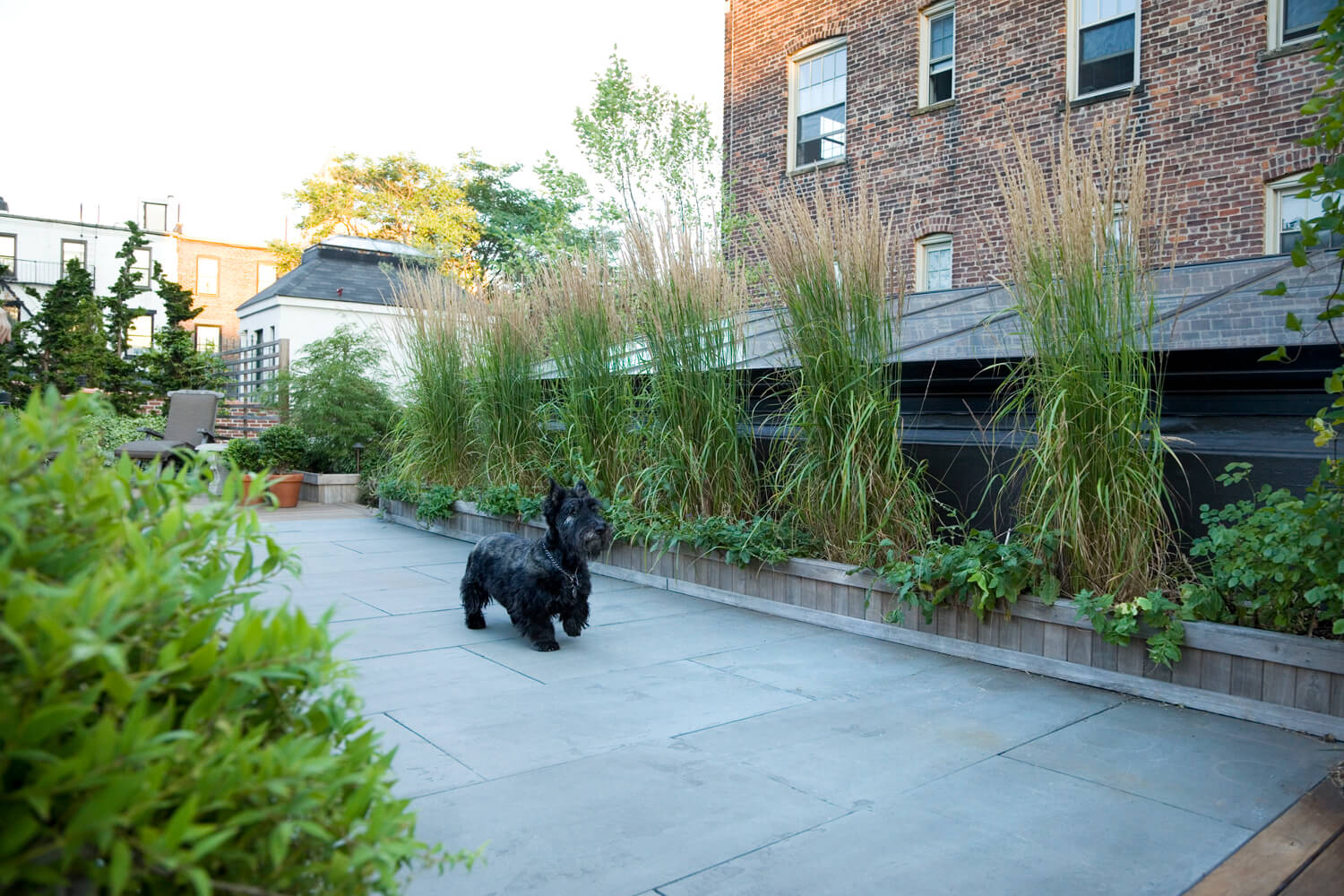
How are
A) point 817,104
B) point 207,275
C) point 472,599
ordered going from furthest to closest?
point 207,275 → point 817,104 → point 472,599

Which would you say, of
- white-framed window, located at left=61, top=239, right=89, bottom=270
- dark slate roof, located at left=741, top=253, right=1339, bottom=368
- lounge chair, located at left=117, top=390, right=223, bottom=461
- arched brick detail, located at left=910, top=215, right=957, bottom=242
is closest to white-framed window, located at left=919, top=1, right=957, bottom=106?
arched brick detail, located at left=910, top=215, right=957, bottom=242

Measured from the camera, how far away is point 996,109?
10.1m

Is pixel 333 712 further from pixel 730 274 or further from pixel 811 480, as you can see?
pixel 730 274

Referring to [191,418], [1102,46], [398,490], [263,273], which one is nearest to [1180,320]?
[398,490]

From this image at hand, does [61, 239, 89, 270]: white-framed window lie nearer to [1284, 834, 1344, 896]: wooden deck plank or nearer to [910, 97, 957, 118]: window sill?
[910, 97, 957, 118]: window sill

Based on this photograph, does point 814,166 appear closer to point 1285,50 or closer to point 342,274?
point 1285,50

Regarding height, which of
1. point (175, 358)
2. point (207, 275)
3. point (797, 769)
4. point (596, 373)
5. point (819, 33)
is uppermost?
point (207, 275)

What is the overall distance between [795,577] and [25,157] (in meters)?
20.8

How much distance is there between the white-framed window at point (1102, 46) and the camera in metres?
9.20

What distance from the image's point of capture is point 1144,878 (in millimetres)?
1941

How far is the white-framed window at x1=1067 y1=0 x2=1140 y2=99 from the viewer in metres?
9.20

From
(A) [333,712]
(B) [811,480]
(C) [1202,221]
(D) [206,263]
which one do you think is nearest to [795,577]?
(B) [811,480]

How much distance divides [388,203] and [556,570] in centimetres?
2713

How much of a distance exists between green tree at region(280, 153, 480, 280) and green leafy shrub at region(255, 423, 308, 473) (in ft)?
57.8
